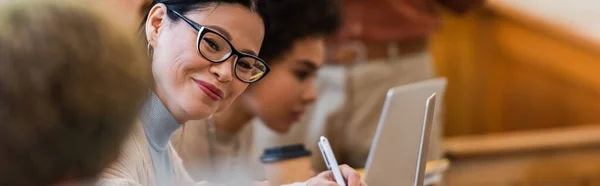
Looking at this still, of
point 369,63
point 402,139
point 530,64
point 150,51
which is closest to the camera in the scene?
point 150,51

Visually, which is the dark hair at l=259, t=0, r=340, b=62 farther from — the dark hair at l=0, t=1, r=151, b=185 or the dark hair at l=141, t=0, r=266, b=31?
the dark hair at l=0, t=1, r=151, b=185

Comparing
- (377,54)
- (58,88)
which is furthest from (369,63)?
(58,88)

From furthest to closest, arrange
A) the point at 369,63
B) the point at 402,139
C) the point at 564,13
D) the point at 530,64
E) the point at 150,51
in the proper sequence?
the point at 530,64 < the point at 564,13 < the point at 369,63 < the point at 402,139 < the point at 150,51

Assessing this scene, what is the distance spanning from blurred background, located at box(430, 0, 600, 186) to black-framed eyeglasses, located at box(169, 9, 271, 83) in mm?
779

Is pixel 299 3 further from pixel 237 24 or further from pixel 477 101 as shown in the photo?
pixel 477 101

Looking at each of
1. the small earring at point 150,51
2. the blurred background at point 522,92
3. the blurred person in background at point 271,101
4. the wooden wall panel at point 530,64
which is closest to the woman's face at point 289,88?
the blurred person in background at point 271,101

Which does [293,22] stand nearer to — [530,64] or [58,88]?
[58,88]

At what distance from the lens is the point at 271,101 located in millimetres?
498

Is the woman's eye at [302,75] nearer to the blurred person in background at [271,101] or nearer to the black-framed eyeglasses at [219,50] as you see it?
the blurred person in background at [271,101]

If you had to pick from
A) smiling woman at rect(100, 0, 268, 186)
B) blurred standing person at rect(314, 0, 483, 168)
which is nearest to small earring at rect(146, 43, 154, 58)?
smiling woman at rect(100, 0, 268, 186)

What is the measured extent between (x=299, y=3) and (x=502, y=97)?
1.05m

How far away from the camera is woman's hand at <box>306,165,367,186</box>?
41 cm

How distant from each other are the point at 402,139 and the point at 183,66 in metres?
0.15

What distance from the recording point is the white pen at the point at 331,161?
42cm
